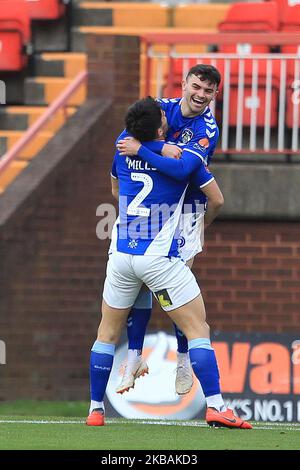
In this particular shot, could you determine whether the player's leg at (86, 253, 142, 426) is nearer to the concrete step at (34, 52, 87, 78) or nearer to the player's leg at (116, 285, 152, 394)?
the player's leg at (116, 285, 152, 394)

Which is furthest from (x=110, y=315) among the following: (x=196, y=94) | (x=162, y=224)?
(x=196, y=94)

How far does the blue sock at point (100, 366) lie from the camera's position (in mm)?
7953

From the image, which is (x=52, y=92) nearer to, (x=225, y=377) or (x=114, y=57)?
(x=114, y=57)

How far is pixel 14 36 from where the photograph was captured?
43.5ft

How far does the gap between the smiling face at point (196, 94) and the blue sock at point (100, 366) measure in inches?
54.4

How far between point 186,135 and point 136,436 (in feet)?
5.63

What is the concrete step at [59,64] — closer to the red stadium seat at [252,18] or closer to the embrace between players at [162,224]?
the red stadium seat at [252,18]

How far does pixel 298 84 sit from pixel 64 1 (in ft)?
11.1

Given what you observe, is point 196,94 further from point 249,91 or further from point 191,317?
point 249,91

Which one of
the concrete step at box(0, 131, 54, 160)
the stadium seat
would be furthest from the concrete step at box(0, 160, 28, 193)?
the stadium seat

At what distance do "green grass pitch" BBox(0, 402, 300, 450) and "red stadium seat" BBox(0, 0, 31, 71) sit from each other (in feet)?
17.9

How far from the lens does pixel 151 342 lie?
11.6m

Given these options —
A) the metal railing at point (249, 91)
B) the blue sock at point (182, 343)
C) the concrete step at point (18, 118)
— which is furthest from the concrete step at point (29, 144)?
the blue sock at point (182, 343)

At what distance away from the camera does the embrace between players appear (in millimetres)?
7715
